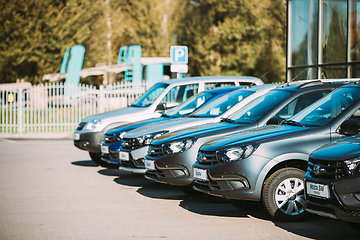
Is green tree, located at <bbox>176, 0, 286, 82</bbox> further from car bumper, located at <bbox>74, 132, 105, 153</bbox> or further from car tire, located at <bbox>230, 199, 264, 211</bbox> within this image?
car tire, located at <bbox>230, 199, 264, 211</bbox>

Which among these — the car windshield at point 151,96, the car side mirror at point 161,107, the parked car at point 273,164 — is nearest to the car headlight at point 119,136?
the car side mirror at point 161,107

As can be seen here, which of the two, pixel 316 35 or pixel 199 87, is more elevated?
pixel 316 35

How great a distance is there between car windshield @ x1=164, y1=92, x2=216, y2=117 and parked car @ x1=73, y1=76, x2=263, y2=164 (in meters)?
1.01

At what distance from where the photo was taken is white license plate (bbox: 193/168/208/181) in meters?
6.38

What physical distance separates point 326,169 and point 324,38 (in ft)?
43.6

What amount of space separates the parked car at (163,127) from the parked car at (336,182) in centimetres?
351

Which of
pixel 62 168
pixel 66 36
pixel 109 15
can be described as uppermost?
pixel 109 15

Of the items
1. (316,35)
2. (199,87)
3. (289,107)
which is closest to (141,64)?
(316,35)

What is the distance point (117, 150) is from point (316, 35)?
1067cm

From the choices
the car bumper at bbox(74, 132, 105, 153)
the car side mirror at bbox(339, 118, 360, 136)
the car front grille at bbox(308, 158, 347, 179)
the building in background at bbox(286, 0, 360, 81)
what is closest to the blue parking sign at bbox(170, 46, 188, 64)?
the building in background at bbox(286, 0, 360, 81)

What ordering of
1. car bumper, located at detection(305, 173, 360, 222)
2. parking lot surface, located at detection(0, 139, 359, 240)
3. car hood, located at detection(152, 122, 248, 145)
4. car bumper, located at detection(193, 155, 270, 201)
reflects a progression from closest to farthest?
car bumper, located at detection(305, 173, 360, 222), parking lot surface, located at detection(0, 139, 359, 240), car bumper, located at detection(193, 155, 270, 201), car hood, located at detection(152, 122, 248, 145)

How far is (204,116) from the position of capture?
29.4ft

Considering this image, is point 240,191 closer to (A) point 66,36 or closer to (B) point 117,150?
(B) point 117,150

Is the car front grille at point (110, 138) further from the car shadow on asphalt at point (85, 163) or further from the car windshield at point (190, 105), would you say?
the car shadow on asphalt at point (85, 163)
